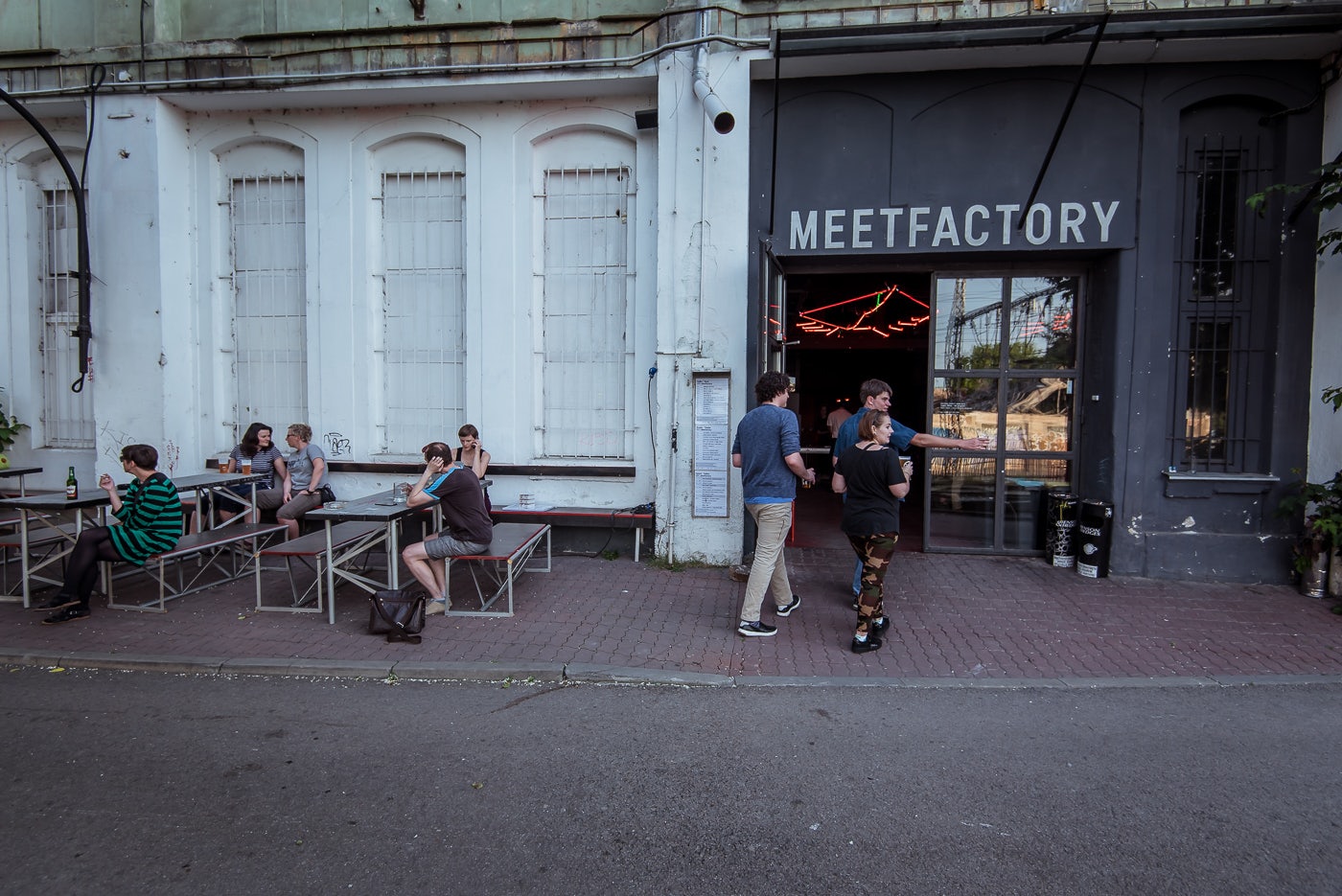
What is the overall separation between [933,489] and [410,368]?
20.2 feet

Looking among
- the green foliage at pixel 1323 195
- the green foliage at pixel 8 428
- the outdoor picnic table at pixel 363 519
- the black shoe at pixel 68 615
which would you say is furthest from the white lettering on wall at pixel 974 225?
the green foliage at pixel 8 428

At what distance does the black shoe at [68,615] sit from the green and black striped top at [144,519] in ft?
1.72

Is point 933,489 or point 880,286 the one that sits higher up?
point 880,286

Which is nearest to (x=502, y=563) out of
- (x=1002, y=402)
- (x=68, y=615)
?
(x=68, y=615)

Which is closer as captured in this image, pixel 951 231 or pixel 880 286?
pixel 951 231

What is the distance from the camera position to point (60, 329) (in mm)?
9156

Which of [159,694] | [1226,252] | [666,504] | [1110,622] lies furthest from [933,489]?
[159,694]

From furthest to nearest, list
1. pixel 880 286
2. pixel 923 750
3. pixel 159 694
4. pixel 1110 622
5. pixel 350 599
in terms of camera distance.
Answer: pixel 880 286 < pixel 350 599 < pixel 1110 622 < pixel 159 694 < pixel 923 750

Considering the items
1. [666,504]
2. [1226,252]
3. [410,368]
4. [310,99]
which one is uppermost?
[310,99]

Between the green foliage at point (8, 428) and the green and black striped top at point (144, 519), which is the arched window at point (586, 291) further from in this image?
the green foliage at point (8, 428)

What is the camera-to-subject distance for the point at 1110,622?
19.6 feet

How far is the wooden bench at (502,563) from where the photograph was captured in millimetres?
6000

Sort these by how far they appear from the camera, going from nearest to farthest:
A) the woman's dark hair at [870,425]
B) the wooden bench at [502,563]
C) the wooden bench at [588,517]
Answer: the woman's dark hair at [870,425] < the wooden bench at [502,563] < the wooden bench at [588,517]

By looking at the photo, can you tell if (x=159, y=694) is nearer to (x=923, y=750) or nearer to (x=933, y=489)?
(x=923, y=750)
